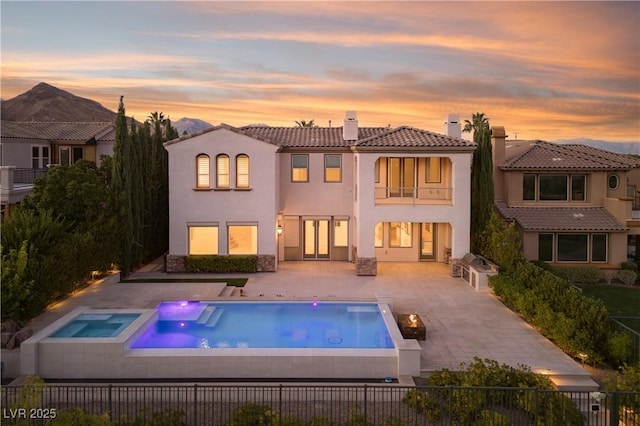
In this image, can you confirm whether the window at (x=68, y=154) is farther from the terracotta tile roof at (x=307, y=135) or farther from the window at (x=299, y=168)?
the window at (x=299, y=168)

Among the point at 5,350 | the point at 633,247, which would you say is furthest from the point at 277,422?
the point at 633,247

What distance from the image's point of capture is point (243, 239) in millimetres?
26641

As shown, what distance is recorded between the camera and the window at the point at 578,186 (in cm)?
2873

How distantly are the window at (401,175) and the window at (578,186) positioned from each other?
8905 mm

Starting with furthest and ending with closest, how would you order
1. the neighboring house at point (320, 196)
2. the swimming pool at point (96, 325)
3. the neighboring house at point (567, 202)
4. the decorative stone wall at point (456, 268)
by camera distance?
the neighboring house at point (567, 202) → the neighboring house at point (320, 196) → the decorative stone wall at point (456, 268) → the swimming pool at point (96, 325)

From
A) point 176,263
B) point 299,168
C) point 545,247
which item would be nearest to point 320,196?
point 299,168

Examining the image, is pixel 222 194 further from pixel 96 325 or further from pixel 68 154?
pixel 68 154

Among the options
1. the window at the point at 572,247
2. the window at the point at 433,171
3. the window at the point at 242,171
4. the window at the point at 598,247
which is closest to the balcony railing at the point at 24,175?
the window at the point at 242,171

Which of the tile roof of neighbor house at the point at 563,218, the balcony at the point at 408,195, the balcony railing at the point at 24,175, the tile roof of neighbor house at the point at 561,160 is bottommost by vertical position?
the tile roof of neighbor house at the point at 563,218

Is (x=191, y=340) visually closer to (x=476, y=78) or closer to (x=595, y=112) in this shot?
(x=476, y=78)

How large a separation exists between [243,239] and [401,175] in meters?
9.56

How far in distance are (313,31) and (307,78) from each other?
746 cm

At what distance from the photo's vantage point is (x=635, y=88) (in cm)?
2866

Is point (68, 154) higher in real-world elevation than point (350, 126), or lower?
lower
